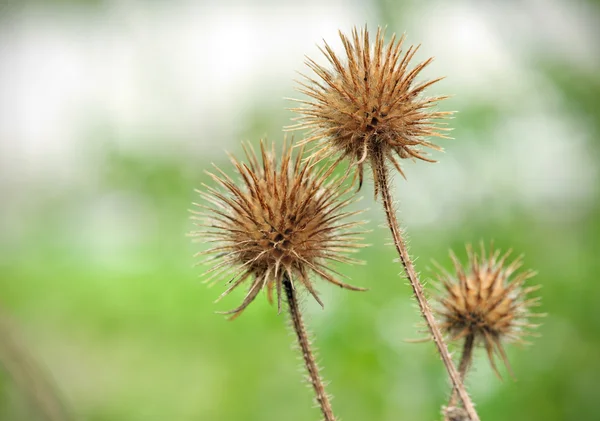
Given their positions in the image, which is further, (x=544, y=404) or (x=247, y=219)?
(x=544, y=404)

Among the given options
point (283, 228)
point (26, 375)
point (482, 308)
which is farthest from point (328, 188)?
point (26, 375)

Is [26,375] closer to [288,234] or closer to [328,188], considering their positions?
[288,234]

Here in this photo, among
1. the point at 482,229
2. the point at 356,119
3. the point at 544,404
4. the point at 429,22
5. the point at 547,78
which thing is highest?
the point at 429,22

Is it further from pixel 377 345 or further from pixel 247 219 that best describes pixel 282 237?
pixel 377 345

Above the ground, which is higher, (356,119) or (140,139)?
(140,139)

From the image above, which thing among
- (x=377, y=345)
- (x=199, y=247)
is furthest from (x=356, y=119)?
(x=199, y=247)

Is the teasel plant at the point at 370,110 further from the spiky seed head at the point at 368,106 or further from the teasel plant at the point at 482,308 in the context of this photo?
the teasel plant at the point at 482,308

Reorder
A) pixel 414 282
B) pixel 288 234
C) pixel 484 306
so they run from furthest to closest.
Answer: pixel 484 306, pixel 288 234, pixel 414 282
